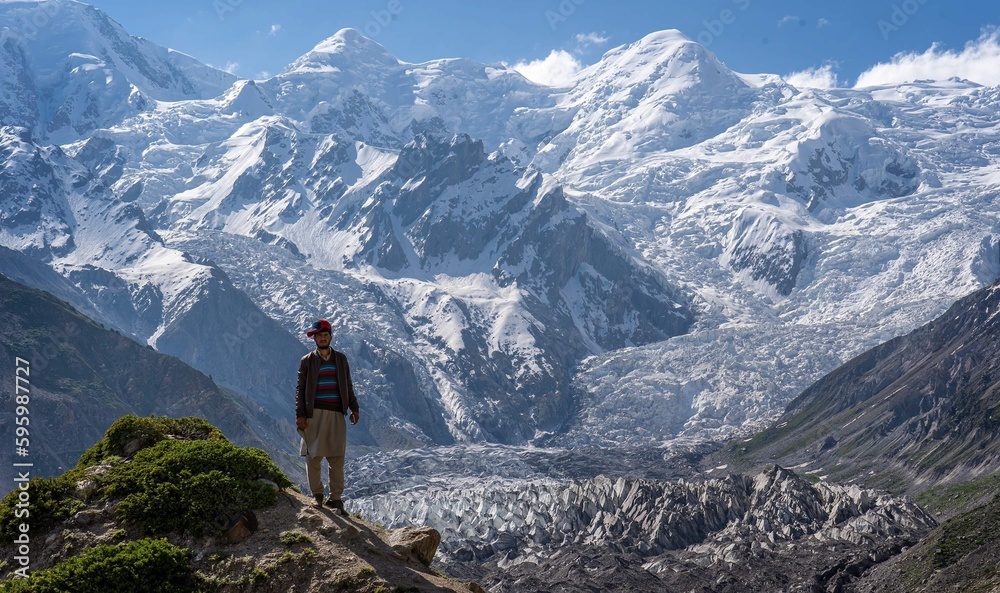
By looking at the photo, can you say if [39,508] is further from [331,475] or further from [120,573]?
[331,475]

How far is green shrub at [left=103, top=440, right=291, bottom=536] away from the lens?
26562 millimetres

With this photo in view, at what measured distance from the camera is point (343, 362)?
29.9 meters

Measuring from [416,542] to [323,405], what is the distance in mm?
4537

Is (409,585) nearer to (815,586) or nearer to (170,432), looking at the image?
(170,432)

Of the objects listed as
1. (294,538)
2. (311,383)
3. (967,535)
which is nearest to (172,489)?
(294,538)

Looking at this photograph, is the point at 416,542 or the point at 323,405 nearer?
the point at 416,542

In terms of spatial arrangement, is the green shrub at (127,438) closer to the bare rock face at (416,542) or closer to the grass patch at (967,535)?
the bare rock face at (416,542)

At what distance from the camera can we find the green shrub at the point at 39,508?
2670 cm

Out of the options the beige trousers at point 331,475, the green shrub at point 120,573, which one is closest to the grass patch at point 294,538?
the green shrub at point 120,573

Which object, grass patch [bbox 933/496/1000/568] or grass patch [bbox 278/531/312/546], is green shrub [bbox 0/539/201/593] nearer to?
grass patch [bbox 278/531/312/546]

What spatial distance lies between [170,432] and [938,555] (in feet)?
482

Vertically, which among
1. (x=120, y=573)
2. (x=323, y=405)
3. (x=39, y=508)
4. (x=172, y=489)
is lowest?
(x=120, y=573)

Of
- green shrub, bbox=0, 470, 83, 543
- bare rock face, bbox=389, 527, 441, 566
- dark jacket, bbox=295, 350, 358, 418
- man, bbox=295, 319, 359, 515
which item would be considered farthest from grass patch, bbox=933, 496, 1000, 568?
green shrub, bbox=0, 470, 83, 543

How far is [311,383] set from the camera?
96.8 ft
